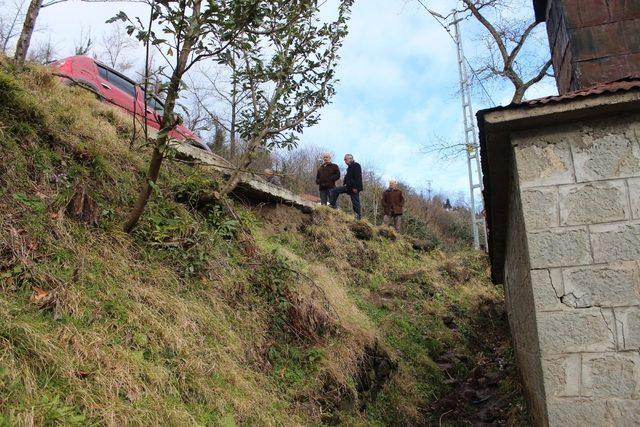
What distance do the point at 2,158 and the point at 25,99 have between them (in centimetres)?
99

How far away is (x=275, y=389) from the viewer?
14.7ft

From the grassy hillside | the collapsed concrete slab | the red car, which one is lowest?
the grassy hillside

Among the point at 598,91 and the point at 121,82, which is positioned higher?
the point at 121,82

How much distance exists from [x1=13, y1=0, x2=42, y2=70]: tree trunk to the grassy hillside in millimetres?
241

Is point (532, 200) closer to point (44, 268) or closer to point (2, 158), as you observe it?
point (44, 268)

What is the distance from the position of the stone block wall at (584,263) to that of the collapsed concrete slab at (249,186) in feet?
13.8

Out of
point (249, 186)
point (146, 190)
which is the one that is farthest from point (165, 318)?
point (249, 186)

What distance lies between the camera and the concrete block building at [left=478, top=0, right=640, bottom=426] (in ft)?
10.8

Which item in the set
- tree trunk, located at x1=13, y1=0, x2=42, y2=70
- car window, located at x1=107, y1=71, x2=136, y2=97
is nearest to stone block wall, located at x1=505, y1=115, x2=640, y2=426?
tree trunk, located at x1=13, y1=0, x2=42, y2=70

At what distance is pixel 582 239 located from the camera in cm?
351

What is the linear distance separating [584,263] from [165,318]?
3.26 meters

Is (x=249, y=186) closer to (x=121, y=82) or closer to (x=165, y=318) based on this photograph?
(x=121, y=82)

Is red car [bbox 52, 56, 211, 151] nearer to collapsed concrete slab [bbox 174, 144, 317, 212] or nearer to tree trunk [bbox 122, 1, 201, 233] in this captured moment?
collapsed concrete slab [bbox 174, 144, 317, 212]

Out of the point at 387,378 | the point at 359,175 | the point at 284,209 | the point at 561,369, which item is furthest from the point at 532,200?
the point at 359,175
